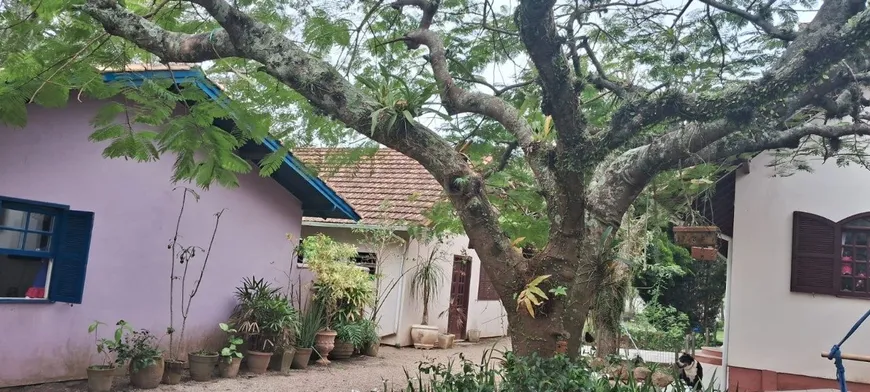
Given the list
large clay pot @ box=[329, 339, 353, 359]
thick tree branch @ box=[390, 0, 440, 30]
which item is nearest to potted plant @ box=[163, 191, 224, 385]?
large clay pot @ box=[329, 339, 353, 359]

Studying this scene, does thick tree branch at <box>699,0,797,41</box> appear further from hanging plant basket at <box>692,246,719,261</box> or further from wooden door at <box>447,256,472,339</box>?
wooden door at <box>447,256,472,339</box>

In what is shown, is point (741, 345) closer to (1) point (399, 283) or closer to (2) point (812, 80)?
(2) point (812, 80)

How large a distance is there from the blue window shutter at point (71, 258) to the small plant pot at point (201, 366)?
1735mm

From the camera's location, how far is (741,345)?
29.9 ft

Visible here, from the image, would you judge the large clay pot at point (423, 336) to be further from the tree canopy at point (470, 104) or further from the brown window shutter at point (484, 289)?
the tree canopy at point (470, 104)

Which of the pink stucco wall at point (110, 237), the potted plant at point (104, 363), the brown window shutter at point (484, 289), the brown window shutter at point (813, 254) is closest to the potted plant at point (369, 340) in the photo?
the pink stucco wall at point (110, 237)

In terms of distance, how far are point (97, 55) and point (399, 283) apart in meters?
9.77

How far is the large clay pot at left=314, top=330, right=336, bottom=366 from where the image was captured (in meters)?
11.4

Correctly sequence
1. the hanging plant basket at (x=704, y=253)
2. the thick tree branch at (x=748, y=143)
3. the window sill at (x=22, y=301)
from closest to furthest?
the thick tree branch at (x=748, y=143)
the hanging plant basket at (x=704, y=253)
the window sill at (x=22, y=301)

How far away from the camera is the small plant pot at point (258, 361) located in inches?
401

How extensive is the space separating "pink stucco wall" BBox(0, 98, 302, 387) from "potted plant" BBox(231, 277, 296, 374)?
39 centimetres

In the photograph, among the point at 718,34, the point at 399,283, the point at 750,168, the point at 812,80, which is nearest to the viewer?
the point at 812,80

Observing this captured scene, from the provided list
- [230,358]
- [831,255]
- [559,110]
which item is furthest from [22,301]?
[831,255]

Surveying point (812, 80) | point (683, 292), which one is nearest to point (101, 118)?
point (812, 80)
